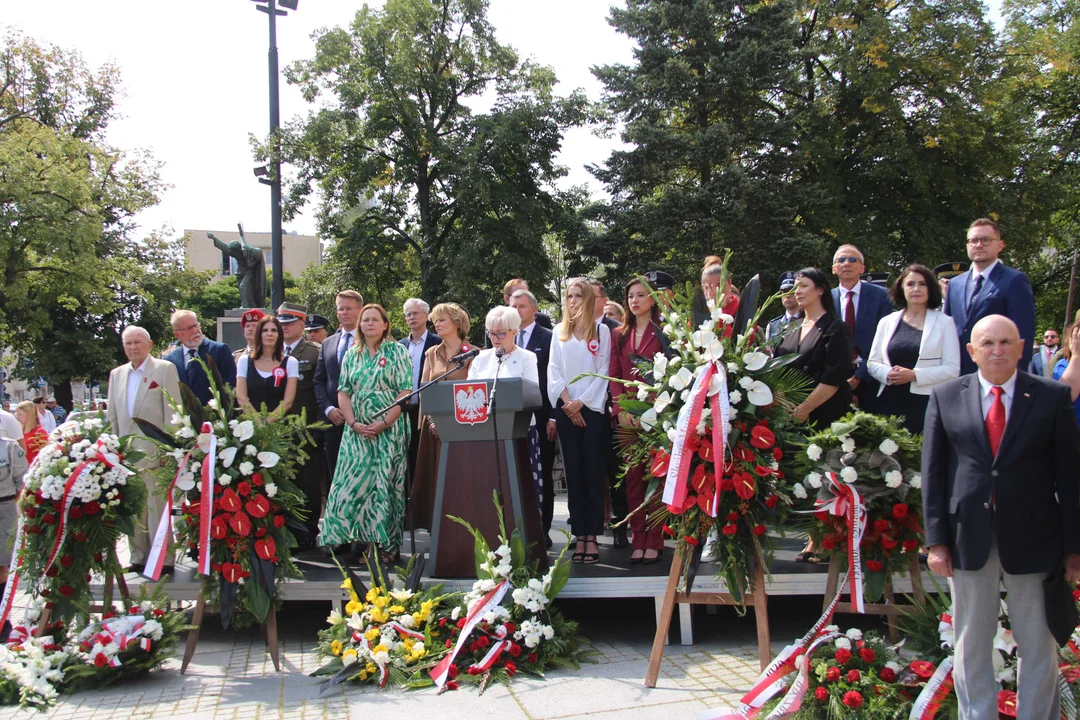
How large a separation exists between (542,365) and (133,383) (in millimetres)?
3048

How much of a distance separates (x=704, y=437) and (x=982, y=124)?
18.0 m

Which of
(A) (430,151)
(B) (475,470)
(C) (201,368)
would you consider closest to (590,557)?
(B) (475,470)

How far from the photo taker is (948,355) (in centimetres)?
482

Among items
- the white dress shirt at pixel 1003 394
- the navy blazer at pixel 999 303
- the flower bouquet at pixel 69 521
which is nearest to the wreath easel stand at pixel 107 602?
the flower bouquet at pixel 69 521

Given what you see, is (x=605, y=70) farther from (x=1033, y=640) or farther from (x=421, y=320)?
(x=1033, y=640)

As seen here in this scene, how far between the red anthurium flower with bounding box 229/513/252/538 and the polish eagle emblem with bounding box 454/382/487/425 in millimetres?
1327

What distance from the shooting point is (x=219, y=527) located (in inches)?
187

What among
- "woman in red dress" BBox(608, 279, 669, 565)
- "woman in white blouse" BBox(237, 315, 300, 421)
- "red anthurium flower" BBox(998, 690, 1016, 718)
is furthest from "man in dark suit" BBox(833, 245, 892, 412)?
"woman in white blouse" BBox(237, 315, 300, 421)

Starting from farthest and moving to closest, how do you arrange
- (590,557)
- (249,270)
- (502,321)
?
(249,270) → (590,557) → (502,321)

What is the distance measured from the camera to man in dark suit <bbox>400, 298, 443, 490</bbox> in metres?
6.72

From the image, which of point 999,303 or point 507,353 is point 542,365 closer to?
point 507,353

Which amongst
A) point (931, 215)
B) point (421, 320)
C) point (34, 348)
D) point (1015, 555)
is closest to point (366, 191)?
point (34, 348)

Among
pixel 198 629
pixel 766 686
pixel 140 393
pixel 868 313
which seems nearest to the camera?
pixel 766 686

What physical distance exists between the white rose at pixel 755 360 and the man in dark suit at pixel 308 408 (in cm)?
346
